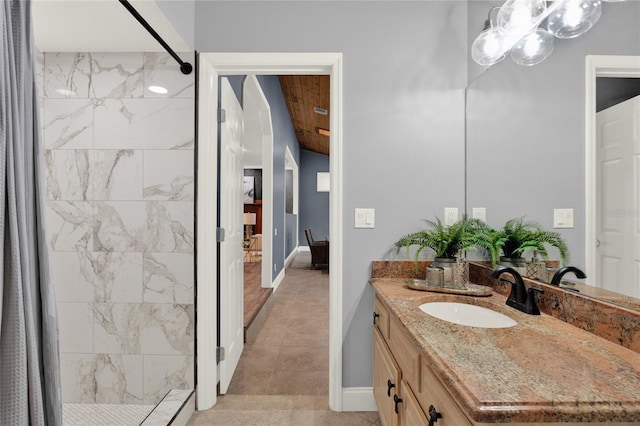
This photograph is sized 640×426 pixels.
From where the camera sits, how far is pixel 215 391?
6.55 ft

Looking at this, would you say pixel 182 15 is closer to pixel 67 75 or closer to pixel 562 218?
pixel 67 75

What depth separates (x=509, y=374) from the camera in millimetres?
754

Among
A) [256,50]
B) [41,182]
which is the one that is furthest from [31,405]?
[256,50]

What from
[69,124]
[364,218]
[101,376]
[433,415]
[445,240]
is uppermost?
[69,124]

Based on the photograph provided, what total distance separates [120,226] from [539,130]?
7.50 feet

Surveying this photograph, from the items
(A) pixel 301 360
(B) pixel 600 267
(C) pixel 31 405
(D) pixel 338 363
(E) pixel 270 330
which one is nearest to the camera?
(C) pixel 31 405

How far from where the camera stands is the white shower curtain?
30.3 inches

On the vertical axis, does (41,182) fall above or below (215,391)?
above

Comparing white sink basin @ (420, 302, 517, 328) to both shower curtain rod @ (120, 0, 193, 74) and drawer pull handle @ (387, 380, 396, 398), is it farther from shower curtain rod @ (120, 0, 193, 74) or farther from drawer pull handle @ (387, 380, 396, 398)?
shower curtain rod @ (120, 0, 193, 74)

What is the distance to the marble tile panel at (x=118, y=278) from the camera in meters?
1.93

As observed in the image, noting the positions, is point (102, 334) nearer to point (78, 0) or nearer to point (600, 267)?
point (78, 0)

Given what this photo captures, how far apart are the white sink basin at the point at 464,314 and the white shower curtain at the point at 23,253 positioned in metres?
1.31

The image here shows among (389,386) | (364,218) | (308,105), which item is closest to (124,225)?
(364,218)

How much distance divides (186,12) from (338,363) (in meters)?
2.24
